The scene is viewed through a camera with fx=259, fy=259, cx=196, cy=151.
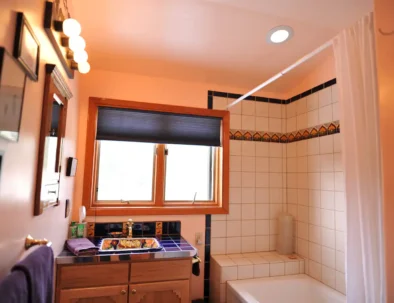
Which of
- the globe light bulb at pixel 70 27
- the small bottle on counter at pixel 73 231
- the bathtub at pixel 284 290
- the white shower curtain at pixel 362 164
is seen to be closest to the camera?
the white shower curtain at pixel 362 164

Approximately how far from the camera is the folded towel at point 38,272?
0.79 metres

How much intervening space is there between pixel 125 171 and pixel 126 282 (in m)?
1.00

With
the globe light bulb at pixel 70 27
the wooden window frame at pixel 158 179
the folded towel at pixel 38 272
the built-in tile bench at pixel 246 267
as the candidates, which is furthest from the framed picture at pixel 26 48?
the built-in tile bench at pixel 246 267

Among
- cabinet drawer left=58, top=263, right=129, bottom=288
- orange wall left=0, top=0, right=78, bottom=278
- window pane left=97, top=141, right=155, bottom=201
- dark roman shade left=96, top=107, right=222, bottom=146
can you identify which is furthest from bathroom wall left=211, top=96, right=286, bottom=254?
orange wall left=0, top=0, right=78, bottom=278

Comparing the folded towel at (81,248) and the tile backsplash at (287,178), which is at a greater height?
the tile backsplash at (287,178)

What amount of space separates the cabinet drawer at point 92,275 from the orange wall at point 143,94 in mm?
577

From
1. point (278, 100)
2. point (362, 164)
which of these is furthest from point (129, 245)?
point (278, 100)

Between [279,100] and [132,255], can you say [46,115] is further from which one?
[279,100]

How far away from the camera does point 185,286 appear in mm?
1893

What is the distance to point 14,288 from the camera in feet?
2.30

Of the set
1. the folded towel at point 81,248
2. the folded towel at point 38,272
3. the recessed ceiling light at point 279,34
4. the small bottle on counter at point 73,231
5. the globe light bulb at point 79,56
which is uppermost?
the recessed ceiling light at point 279,34

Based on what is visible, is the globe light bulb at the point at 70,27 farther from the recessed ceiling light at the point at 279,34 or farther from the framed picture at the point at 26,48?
the recessed ceiling light at the point at 279,34

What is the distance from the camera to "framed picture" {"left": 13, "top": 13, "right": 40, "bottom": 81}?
2.64ft

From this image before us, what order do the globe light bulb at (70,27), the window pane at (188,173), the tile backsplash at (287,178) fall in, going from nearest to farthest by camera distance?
the globe light bulb at (70,27)
the tile backsplash at (287,178)
the window pane at (188,173)
